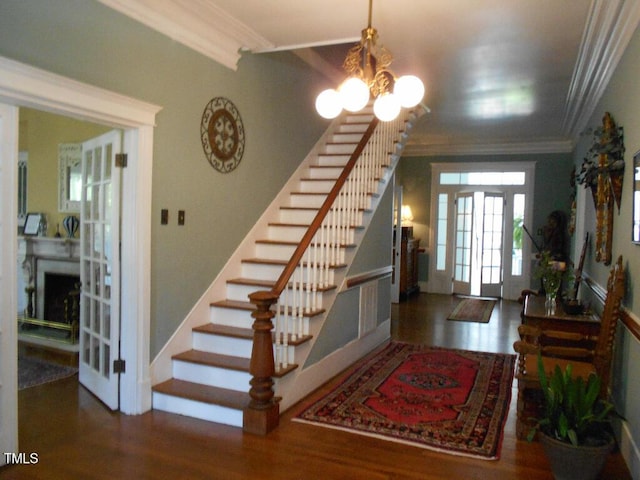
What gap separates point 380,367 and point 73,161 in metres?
3.86

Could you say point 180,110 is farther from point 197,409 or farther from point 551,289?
point 551,289

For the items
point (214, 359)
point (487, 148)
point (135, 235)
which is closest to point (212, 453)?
point (214, 359)

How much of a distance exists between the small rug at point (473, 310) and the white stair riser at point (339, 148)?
2.92 metres

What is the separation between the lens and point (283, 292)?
158 inches

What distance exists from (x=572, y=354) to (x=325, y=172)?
3.35 meters

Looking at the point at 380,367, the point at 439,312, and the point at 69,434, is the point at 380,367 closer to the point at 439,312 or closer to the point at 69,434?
the point at 69,434

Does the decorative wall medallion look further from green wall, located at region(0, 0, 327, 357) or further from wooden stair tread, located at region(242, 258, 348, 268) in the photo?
wooden stair tread, located at region(242, 258, 348, 268)

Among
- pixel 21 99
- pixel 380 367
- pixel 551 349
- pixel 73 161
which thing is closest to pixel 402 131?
pixel 380 367

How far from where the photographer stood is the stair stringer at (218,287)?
366 cm

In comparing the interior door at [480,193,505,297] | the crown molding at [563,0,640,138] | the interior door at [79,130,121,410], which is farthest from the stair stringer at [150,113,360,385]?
the interior door at [480,193,505,297]

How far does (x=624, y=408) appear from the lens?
3.04m

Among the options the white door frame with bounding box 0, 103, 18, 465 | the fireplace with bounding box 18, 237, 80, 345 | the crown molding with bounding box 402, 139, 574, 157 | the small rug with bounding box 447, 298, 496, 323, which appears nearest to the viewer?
the white door frame with bounding box 0, 103, 18, 465

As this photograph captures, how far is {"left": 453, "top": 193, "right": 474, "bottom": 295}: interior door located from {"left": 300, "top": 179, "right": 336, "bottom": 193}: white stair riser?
452cm

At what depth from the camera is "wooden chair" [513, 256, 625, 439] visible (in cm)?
302
